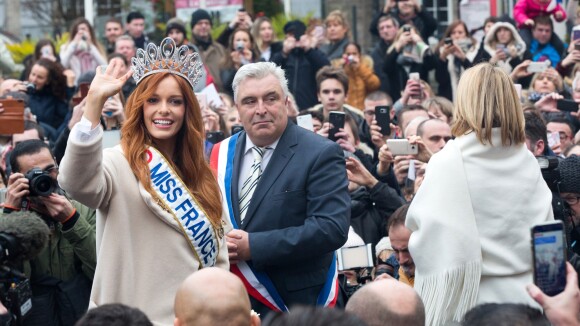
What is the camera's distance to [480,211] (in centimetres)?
534

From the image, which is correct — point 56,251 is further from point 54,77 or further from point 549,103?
point 54,77

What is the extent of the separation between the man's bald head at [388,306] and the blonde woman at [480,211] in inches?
51.3

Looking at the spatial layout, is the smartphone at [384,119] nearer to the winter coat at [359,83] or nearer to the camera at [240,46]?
the winter coat at [359,83]

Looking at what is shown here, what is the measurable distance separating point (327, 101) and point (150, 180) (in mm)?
5833

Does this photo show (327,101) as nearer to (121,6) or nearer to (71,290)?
(71,290)

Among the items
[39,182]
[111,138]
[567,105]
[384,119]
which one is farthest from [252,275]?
[567,105]

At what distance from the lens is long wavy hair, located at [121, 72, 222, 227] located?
17.0ft

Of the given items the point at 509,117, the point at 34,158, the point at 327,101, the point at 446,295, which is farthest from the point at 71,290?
the point at 327,101

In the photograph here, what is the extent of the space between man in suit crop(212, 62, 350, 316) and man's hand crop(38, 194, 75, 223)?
0.99 meters

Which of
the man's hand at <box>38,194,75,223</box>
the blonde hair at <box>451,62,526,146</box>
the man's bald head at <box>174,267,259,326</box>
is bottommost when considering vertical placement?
the man's hand at <box>38,194,75,223</box>

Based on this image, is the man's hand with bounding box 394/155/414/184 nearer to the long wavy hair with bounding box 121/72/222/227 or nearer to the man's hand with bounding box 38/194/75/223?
the man's hand with bounding box 38/194/75/223

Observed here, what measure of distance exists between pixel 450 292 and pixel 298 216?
81 centimetres

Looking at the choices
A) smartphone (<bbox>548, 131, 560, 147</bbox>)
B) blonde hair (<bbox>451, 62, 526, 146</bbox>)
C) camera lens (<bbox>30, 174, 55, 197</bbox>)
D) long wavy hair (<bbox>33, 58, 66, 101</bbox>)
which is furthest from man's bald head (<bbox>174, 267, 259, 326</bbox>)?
long wavy hair (<bbox>33, 58, 66, 101</bbox>)

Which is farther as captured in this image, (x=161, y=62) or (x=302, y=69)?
(x=302, y=69)
